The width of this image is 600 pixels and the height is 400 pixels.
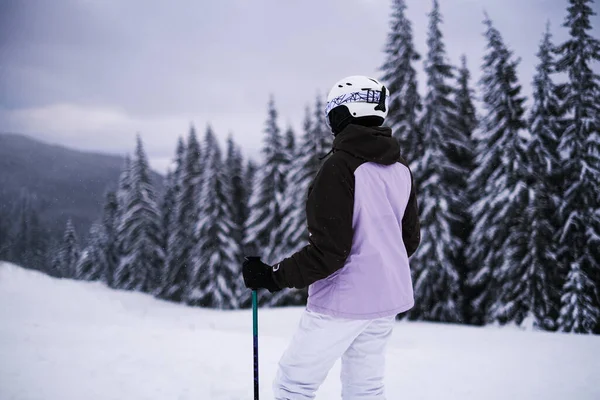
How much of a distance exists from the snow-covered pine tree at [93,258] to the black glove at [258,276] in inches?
1531

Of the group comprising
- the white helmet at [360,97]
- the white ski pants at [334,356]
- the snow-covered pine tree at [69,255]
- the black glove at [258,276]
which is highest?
the white helmet at [360,97]

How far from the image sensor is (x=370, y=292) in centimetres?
222

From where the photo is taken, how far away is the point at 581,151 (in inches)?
610

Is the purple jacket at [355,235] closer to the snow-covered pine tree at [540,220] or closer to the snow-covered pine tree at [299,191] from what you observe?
the snow-covered pine tree at [540,220]

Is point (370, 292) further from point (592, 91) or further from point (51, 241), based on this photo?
point (51, 241)

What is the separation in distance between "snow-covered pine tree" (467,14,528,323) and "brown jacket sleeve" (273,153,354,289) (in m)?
16.4

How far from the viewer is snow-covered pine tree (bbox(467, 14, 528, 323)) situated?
1612 centimetres

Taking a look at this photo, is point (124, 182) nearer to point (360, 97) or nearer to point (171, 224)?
point (171, 224)

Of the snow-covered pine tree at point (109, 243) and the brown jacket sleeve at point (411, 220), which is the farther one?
the snow-covered pine tree at point (109, 243)

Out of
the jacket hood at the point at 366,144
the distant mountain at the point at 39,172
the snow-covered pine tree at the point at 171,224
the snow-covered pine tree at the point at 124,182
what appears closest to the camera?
the jacket hood at the point at 366,144

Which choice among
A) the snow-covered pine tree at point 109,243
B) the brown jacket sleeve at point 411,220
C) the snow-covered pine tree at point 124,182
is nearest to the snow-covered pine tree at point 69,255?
the snow-covered pine tree at point 109,243

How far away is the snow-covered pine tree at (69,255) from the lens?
48.2 metres

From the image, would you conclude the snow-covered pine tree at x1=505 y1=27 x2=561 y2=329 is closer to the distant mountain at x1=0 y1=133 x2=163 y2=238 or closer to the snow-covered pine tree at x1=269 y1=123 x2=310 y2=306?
the snow-covered pine tree at x1=269 y1=123 x2=310 y2=306

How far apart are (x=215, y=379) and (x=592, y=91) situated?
18706 millimetres
